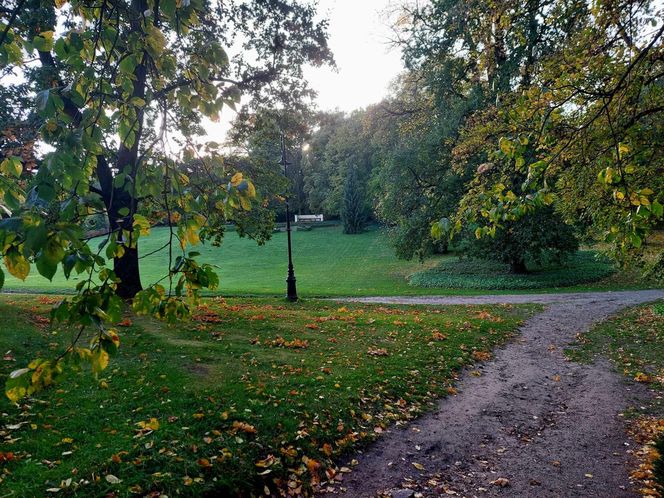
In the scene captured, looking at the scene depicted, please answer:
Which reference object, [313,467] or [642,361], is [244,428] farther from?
[642,361]

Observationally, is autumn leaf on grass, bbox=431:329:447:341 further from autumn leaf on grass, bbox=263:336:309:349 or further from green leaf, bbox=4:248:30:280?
green leaf, bbox=4:248:30:280

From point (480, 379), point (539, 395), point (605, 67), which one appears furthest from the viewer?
point (480, 379)

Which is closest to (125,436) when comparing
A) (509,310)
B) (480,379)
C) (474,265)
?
(480,379)

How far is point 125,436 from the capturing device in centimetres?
437

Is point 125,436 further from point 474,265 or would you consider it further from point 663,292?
point 474,265

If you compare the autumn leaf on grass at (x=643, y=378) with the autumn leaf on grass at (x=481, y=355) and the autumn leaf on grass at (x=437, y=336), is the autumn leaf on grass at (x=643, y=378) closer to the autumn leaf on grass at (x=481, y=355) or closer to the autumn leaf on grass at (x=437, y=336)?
the autumn leaf on grass at (x=481, y=355)

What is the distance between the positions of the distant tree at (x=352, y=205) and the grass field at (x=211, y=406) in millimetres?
46102

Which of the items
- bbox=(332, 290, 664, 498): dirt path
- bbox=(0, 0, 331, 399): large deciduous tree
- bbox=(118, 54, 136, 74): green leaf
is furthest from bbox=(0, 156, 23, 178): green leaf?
bbox=(332, 290, 664, 498): dirt path

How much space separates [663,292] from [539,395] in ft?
53.8

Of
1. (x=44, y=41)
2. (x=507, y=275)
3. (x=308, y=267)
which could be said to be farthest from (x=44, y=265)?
(x=308, y=267)

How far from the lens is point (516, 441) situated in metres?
5.36

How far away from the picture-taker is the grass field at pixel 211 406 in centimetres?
389

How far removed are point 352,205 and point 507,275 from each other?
31.8 m

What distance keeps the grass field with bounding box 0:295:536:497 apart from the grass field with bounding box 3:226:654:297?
319 centimetres
